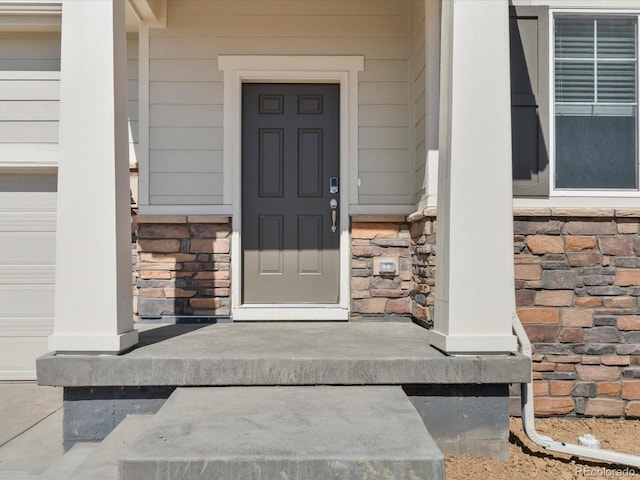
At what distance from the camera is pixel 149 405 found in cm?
283

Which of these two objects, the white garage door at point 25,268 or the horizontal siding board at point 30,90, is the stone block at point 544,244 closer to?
the white garage door at point 25,268

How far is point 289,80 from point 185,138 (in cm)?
97

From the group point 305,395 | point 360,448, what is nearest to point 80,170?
point 305,395

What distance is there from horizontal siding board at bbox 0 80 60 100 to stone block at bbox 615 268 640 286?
4479 millimetres

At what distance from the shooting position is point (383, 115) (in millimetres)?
4512

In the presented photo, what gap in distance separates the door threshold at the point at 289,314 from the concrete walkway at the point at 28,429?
143 cm

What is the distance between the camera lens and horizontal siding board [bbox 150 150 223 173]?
14.6 feet

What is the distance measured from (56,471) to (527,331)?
112 inches

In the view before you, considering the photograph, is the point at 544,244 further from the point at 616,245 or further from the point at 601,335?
the point at 601,335

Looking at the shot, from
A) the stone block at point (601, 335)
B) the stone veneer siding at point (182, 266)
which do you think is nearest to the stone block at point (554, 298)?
the stone block at point (601, 335)

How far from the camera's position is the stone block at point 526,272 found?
12.0 ft

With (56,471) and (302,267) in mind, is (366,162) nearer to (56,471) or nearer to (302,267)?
(302,267)

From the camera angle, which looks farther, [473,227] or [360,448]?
[473,227]

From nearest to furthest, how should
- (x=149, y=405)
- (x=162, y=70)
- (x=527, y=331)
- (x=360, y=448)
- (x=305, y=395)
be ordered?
(x=360, y=448) < (x=305, y=395) < (x=149, y=405) < (x=527, y=331) < (x=162, y=70)
